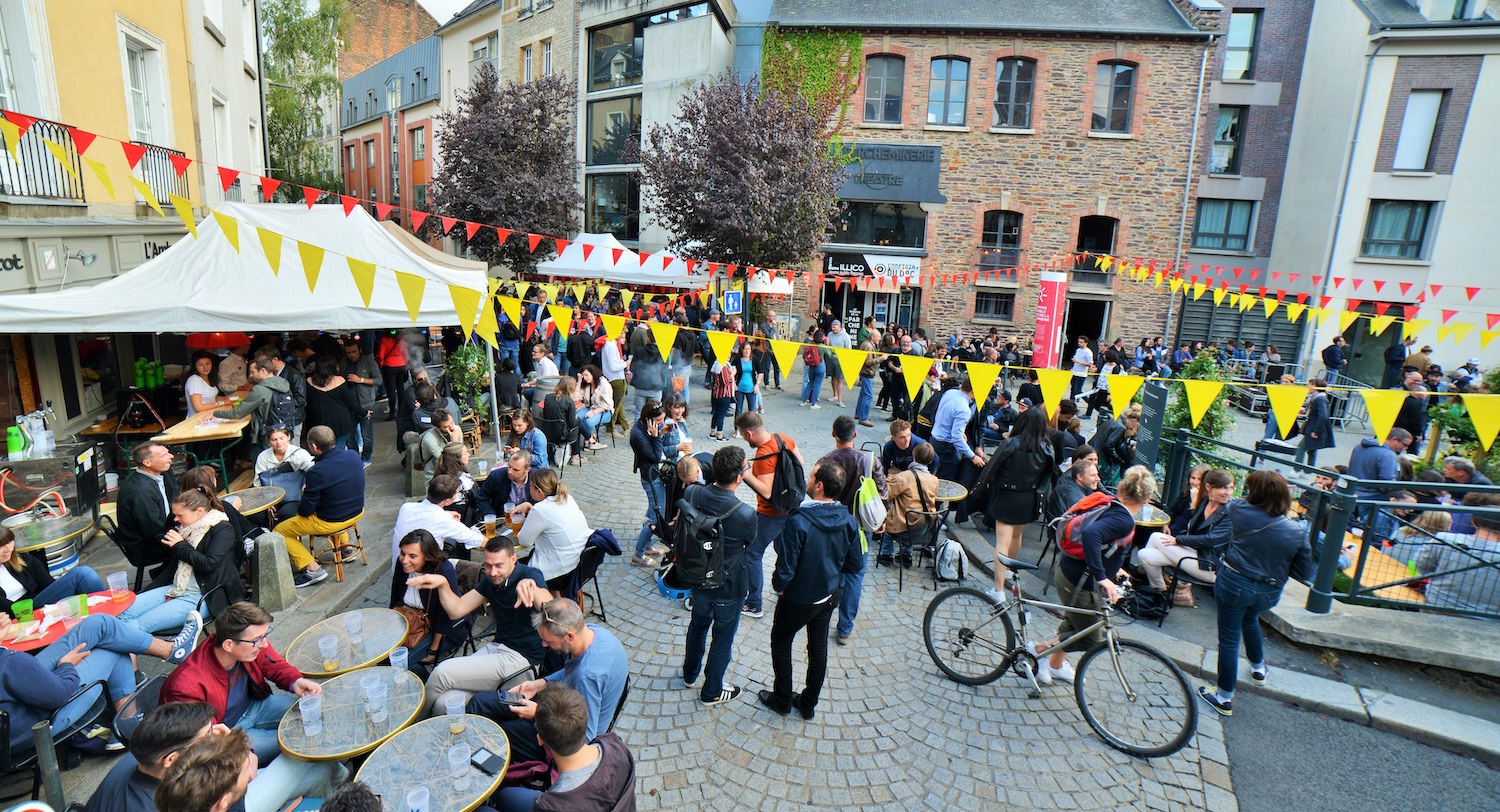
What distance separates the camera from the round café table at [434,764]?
3150 mm

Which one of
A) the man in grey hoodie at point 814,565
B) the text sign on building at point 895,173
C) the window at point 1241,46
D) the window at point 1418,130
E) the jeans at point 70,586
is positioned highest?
the window at point 1241,46

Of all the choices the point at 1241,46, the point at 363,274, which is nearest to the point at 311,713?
the point at 363,274

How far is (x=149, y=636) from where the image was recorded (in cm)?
422

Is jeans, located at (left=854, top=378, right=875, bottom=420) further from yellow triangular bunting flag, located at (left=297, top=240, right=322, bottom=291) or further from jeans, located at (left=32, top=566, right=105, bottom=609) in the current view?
jeans, located at (left=32, top=566, right=105, bottom=609)

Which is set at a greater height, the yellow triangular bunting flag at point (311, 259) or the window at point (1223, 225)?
the window at point (1223, 225)

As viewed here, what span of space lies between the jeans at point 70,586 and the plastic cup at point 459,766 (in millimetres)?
3060

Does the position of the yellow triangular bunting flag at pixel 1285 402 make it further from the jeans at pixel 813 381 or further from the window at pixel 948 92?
the window at pixel 948 92

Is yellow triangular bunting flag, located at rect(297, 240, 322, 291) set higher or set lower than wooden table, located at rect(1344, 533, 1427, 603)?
higher

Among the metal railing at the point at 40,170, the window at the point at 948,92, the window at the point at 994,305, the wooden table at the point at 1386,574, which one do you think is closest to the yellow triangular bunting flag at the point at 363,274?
the metal railing at the point at 40,170

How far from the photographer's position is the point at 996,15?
2078cm

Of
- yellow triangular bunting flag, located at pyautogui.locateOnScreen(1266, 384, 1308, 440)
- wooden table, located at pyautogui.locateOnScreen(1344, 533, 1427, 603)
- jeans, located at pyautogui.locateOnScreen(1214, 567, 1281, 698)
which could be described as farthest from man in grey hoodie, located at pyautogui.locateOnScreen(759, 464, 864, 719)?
yellow triangular bunting flag, located at pyautogui.locateOnScreen(1266, 384, 1308, 440)

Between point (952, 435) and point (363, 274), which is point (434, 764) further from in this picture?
point (952, 435)

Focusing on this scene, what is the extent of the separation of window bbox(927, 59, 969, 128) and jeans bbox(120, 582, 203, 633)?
21.2 m

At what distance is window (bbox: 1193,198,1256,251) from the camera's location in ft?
75.0
